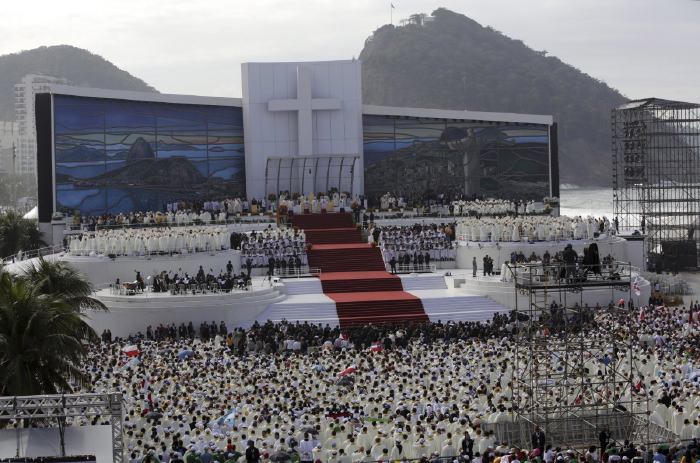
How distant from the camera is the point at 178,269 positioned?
46.5 m

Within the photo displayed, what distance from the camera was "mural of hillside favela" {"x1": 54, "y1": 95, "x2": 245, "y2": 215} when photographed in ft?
198

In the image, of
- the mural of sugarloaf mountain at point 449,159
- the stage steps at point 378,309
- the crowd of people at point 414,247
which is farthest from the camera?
the mural of sugarloaf mountain at point 449,159

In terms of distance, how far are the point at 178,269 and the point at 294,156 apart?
18.5m

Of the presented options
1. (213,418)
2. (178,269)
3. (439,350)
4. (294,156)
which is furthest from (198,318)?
(294,156)

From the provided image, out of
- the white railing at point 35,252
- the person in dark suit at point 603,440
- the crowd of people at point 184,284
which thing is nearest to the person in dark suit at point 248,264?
the crowd of people at point 184,284

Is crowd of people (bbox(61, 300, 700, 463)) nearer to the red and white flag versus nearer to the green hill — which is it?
the red and white flag

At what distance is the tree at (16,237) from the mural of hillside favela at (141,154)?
312cm

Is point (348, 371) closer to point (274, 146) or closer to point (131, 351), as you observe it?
point (131, 351)

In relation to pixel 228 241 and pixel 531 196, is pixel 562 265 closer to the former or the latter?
pixel 228 241

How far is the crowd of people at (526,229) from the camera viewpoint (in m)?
48.5

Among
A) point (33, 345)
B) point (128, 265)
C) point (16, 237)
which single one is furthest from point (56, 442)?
point (16, 237)

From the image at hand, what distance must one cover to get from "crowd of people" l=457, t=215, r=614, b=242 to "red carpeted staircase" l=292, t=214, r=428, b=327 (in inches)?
158

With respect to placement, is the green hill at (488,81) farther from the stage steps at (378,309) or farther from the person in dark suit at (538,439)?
the person in dark suit at (538,439)

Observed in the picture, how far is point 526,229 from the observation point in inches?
1914
